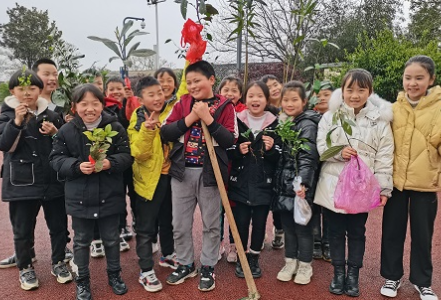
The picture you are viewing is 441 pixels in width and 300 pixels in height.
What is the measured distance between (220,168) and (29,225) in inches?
74.2

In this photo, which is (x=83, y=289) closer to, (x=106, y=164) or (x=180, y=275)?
(x=180, y=275)

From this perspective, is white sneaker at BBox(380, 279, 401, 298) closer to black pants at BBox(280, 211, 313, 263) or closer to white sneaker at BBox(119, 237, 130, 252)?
black pants at BBox(280, 211, 313, 263)

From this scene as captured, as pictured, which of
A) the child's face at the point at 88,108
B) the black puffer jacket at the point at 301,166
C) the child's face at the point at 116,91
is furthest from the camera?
the child's face at the point at 116,91

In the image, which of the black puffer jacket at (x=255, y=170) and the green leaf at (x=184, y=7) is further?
the black puffer jacket at (x=255, y=170)

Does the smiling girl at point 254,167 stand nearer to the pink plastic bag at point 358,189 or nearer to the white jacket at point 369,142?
the white jacket at point 369,142

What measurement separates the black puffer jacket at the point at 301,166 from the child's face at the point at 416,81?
819 mm

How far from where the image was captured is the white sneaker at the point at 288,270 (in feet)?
12.3

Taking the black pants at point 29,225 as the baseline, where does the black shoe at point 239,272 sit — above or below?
below

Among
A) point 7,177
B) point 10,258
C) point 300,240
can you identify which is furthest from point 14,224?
point 300,240

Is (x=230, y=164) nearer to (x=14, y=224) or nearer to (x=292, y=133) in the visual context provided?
(x=292, y=133)

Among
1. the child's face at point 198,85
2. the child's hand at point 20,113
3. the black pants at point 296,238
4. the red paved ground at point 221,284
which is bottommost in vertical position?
the red paved ground at point 221,284

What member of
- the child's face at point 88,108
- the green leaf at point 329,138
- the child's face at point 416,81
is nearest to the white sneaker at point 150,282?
the child's face at point 88,108

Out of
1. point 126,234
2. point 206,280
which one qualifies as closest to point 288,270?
point 206,280

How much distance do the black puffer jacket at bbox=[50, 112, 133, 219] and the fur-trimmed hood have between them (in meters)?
1.94
